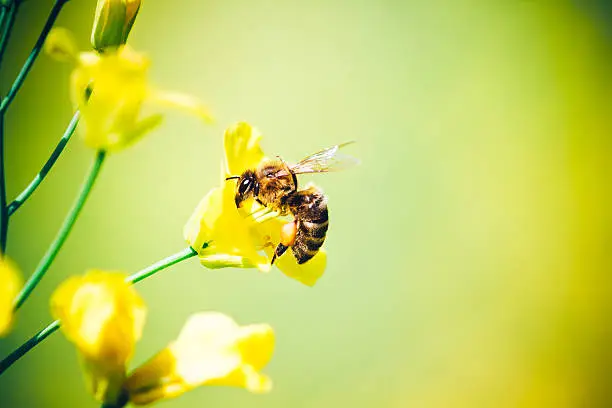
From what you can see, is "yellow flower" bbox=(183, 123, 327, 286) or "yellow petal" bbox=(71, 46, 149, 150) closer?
"yellow petal" bbox=(71, 46, 149, 150)

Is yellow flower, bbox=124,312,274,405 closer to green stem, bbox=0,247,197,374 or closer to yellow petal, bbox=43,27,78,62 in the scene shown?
green stem, bbox=0,247,197,374

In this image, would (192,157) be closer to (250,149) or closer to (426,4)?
(426,4)

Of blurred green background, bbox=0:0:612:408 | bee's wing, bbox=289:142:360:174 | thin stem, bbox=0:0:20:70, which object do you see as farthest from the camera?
blurred green background, bbox=0:0:612:408

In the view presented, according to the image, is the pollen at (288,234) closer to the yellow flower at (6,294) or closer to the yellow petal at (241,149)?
the yellow petal at (241,149)

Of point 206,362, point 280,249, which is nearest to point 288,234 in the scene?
point 280,249

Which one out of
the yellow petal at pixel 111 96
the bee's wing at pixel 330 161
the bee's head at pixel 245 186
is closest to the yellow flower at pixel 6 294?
the yellow petal at pixel 111 96

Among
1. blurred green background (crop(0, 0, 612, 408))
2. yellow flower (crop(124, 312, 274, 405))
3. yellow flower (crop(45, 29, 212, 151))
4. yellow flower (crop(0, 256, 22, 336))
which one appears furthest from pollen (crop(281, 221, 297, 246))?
blurred green background (crop(0, 0, 612, 408))

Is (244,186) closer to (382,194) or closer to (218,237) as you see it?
(218,237)

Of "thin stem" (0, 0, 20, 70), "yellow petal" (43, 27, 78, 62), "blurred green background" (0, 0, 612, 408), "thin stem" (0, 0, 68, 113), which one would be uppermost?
"thin stem" (0, 0, 20, 70)
